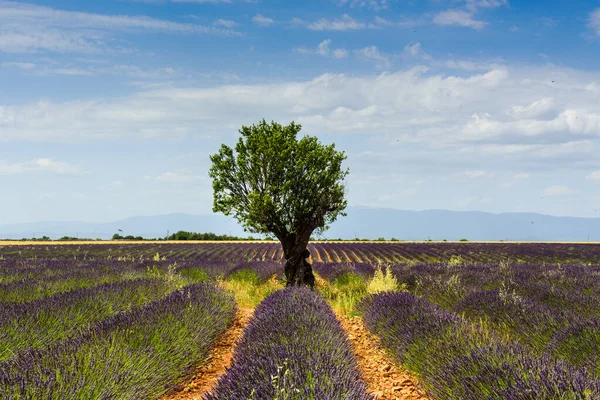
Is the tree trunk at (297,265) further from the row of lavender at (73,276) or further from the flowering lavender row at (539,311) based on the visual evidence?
the flowering lavender row at (539,311)

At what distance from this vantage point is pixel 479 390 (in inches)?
154

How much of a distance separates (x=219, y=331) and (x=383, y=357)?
286 centimetres

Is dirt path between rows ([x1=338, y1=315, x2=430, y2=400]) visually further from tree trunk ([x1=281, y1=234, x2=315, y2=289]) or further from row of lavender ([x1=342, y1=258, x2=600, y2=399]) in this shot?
tree trunk ([x1=281, y1=234, x2=315, y2=289])

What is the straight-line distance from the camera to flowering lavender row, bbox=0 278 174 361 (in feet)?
18.1

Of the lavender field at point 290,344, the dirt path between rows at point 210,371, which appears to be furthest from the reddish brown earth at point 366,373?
the lavender field at point 290,344

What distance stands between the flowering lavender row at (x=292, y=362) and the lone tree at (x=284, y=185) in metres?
6.00

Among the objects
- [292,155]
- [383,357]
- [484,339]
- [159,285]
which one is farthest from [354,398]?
[292,155]

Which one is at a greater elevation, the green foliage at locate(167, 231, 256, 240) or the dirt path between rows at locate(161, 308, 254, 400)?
the green foliage at locate(167, 231, 256, 240)

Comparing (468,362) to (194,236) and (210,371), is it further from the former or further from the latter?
(194,236)

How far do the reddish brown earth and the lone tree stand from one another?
15.9 ft

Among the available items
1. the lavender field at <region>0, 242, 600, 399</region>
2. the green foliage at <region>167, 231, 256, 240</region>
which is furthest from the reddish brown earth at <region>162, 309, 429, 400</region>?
the green foliage at <region>167, 231, 256, 240</region>

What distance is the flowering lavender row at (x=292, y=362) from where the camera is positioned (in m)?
3.21

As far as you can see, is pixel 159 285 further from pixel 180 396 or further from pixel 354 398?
pixel 354 398

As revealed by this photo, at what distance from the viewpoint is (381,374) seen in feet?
19.1
